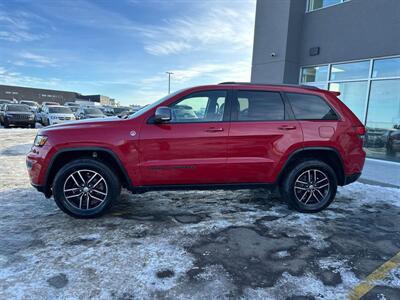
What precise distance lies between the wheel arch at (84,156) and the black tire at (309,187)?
7.60 ft

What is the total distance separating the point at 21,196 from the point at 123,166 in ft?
7.17

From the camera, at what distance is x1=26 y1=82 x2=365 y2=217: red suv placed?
3850mm

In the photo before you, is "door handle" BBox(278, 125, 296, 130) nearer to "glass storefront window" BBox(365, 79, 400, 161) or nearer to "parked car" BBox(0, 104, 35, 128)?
"glass storefront window" BBox(365, 79, 400, 161)

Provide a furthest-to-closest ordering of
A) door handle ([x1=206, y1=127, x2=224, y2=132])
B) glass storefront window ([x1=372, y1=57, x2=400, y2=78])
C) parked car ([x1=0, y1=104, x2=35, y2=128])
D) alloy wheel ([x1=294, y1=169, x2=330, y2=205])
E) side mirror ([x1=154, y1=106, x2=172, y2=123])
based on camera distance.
→ parked car ([x1=0, y1=104, x2=35, y2=128]) → glass storefront window ([x1=372, y1=57, x2=400, y2=78]) → alloy wheel ([x1=294, y1=169, x2=330, y2=205]) → door handle ([x1=206, y1=127, x2=224, y2=132]) → side mirror ([x1=154, y1=106, x2=172, y2=123])

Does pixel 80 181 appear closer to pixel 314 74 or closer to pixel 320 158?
pixel 320 158

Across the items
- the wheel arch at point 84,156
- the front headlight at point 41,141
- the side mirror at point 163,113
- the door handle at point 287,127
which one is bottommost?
the wheel arch at point 84,156

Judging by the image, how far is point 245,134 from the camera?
159 inches

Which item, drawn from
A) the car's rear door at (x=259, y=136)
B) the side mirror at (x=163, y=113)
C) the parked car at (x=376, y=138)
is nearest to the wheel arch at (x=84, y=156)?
the side mirror at (x=163, y=113)

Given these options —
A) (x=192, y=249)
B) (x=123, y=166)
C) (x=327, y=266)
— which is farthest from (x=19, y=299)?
(x=327, y=266)

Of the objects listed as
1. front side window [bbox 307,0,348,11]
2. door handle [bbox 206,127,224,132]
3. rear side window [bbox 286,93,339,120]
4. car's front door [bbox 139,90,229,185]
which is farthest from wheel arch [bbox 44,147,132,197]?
front side window [bbox 307,0,348,11]

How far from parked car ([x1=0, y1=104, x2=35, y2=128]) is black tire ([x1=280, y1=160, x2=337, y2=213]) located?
60.5ft

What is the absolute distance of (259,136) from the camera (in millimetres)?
4082

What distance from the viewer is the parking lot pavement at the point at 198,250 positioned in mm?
2543

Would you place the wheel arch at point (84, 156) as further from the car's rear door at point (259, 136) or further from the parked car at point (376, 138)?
the parked car at point (376, 138)
